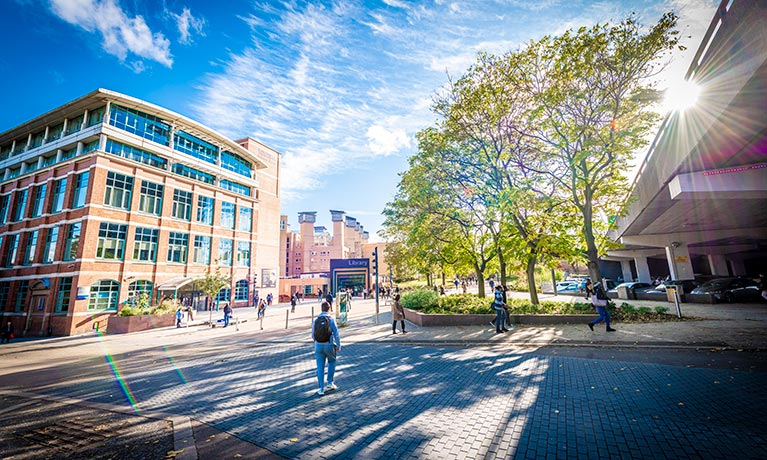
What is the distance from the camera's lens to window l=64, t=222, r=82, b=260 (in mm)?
25375

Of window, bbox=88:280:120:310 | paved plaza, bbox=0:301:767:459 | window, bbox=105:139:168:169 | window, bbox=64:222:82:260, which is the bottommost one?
paved plaza, bbox=0:301:767:459

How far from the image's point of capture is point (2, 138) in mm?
33719

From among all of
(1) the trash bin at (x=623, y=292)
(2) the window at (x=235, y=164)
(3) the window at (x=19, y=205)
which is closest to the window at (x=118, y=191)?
(3) the window at (x=19, y=205)

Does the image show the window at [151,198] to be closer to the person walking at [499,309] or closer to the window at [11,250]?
the window at [11,250]

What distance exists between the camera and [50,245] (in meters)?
27.2

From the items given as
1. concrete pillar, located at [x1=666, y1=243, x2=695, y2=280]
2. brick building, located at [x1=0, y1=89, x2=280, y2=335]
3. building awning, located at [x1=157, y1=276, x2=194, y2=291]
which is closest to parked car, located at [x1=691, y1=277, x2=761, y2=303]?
concrete pillar, located at [x1=666, y1=243, x2=695, y2=280]

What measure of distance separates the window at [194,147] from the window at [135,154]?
2879mm

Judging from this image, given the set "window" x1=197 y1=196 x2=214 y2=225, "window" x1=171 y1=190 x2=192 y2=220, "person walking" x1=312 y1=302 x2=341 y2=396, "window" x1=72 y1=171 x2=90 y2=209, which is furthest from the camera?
"window" x1=197 y1=196 x2=214 y2=225

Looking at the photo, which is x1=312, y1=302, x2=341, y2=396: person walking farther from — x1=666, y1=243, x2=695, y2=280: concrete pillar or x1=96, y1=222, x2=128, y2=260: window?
x1=666, y1=243, x2=695, y2=280: concrete pillar

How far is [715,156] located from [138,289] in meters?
39.3

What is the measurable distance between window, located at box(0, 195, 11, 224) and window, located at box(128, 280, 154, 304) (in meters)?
17.0

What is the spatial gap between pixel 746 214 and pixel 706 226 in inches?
151

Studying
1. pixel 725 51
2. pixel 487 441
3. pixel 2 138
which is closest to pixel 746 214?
pixel 725 51

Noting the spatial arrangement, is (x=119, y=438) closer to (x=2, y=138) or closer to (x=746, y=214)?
(x=746, y=214)
